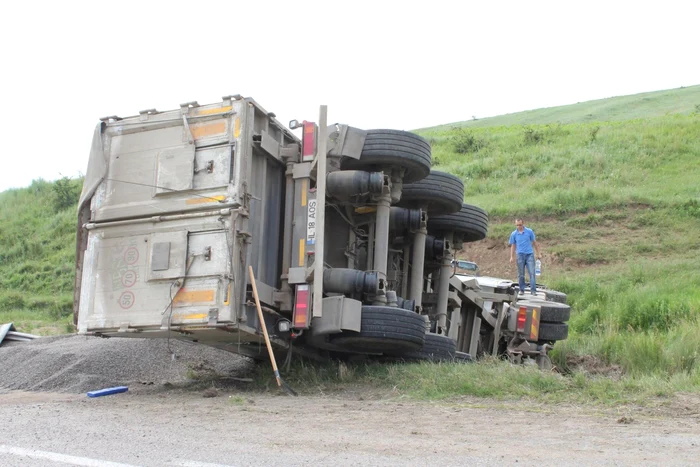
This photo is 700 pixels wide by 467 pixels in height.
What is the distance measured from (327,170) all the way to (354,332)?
1.70 m

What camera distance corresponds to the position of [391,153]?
29.7 ft

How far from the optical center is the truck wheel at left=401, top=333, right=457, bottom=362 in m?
9.43

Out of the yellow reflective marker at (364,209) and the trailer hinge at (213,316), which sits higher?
the yellow reflective marker at (364,209)

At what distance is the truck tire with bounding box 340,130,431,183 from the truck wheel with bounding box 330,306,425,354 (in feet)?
4.99

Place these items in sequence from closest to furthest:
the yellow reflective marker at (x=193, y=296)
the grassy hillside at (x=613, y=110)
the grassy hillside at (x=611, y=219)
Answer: the yellow reflective marker at (x=193, y=296) < the grassy hillside at (x=611, y=219) < the grassy hillside at (x=613, y=110)

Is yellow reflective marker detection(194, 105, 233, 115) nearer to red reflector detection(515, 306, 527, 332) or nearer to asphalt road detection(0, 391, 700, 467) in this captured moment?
asphalt road detection(0, 391, 700, 467)

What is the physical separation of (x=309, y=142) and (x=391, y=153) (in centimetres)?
85

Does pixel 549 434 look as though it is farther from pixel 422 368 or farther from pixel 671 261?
pixel 671 261

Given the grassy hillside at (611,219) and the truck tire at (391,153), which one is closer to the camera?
the truck tire at (391,153)

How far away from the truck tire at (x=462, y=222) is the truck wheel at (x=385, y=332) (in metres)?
2.22

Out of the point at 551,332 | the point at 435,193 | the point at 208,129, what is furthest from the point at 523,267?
the point at 208,129

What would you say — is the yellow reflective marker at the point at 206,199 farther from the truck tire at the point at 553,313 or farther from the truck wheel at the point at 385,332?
the truck tire at the point at 553,313

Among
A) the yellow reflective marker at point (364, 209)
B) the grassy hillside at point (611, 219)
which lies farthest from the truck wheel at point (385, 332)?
the grassy hillside at point (611, 219)

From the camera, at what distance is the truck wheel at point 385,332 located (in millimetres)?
8633
